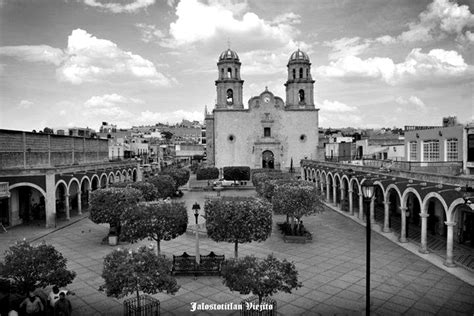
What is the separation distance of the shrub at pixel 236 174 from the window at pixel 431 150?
26.7 metres

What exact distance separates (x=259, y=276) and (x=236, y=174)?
132 feet

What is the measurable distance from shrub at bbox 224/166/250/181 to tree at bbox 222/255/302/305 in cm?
→ 3936

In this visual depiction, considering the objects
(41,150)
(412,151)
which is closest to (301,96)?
(412,151)

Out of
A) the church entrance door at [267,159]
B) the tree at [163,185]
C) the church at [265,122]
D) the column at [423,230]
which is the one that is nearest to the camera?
the column at [423,230]

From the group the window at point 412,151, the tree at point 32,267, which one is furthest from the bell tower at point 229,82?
the tree at point 32,267

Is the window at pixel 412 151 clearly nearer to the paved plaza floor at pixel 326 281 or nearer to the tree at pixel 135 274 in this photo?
the paved plaza floor at pixel 326 281

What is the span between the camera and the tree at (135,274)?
1055 cm

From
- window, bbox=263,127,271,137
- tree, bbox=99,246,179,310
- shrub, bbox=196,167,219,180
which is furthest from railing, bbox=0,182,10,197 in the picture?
window, bbox=263,127,271,137

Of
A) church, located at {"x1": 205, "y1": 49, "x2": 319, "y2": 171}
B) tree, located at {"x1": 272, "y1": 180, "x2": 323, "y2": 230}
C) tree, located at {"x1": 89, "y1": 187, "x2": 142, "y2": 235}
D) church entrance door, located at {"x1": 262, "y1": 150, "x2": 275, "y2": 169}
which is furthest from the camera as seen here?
church entrance door, located at {"x1": 262, "y1": 150, "x2": 275, "y2": 169}

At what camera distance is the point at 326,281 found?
49.6ft

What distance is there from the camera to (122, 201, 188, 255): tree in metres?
16.0

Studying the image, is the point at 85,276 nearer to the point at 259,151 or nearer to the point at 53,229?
→ the point at 53,229

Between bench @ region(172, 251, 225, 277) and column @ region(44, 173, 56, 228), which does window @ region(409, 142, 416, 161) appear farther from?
column @ region(44, 173, 56, 228)

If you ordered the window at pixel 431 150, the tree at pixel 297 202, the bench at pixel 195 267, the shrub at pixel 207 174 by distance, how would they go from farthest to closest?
the shrub at pixel 207 174 < the window at pixel 431 150 < the tree at pixel 297 202 < the bench at pixel 195 267
